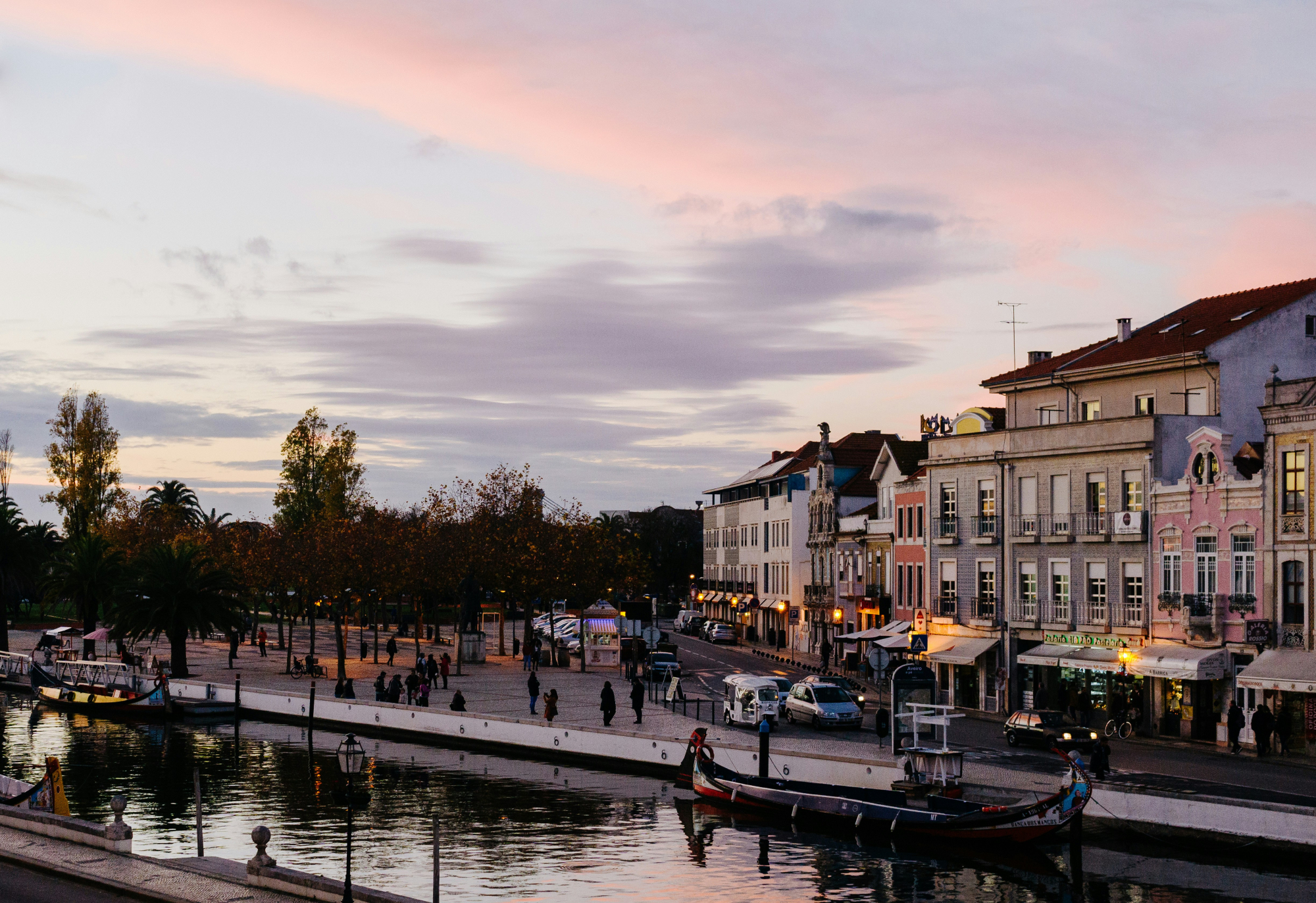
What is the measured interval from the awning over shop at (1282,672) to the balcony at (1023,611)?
13.0 metres

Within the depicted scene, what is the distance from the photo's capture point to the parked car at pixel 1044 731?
4750 centimetres

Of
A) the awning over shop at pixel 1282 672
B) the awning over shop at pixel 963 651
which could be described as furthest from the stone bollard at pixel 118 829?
the awning over shop at pixel 963 651

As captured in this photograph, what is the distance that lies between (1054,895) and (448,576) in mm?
62784

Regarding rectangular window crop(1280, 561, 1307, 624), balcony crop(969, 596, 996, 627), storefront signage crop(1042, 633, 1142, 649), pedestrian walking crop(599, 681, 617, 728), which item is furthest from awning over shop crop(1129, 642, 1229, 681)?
pedestrian walking crop(599, 681, 617, 728)

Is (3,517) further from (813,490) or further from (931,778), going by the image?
(931,778)

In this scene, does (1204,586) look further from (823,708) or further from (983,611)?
(823,708)

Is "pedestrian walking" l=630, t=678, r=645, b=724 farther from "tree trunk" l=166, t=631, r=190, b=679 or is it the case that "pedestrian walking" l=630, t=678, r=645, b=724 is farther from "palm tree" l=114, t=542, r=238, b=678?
"tree trunk" l=166, t=631, r=190, b=679

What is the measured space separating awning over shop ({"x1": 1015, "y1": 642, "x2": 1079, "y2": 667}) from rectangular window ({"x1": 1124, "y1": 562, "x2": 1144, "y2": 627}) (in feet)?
9.98

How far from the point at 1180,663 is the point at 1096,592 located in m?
7.44

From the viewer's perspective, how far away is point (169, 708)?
2655 inches

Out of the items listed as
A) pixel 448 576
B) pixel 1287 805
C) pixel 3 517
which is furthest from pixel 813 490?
pixel 1287 805

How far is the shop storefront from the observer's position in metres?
46.4

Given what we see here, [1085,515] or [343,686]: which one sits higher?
[1085,515]

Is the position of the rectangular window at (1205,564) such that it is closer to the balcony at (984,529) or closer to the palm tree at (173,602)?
the balcony at (984,529)
